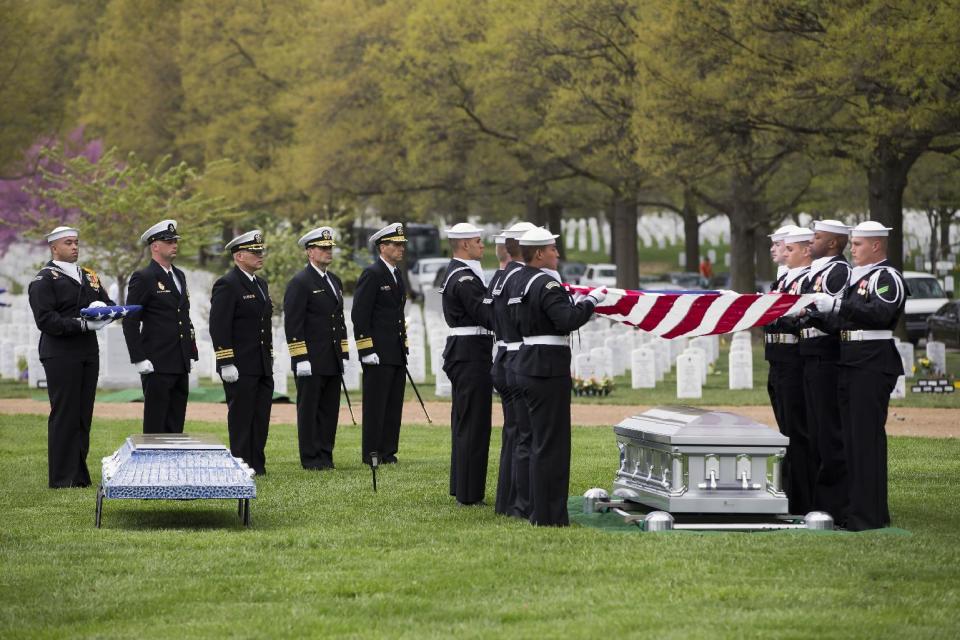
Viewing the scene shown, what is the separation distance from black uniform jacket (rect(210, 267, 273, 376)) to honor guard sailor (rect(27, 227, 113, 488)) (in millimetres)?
1102

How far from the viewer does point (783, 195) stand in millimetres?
39031

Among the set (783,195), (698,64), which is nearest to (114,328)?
(698,64)

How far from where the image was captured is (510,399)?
10.5 meters

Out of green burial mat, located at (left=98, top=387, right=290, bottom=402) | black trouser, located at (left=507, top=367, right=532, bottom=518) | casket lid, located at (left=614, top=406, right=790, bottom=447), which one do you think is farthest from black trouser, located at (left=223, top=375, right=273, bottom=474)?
green burial mat, located at (left=98, top=387, right=290, bottom=402)

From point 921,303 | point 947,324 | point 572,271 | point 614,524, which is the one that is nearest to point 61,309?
point 614,524

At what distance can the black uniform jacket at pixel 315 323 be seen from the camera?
13.8 meters

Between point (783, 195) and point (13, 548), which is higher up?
point (783, 195)

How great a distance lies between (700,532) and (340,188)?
31.4 meters

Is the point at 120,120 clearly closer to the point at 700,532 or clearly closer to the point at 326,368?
the point at 326,368

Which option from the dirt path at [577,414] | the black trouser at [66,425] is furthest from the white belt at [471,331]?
the dirt path at [577,414]

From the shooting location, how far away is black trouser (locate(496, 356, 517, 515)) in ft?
34.5

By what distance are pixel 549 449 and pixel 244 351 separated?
13.5 feet

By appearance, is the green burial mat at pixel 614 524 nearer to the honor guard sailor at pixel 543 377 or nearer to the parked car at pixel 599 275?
the honor guard sailor at pixel 543 377

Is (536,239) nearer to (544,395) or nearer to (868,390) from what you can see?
(544,395)
